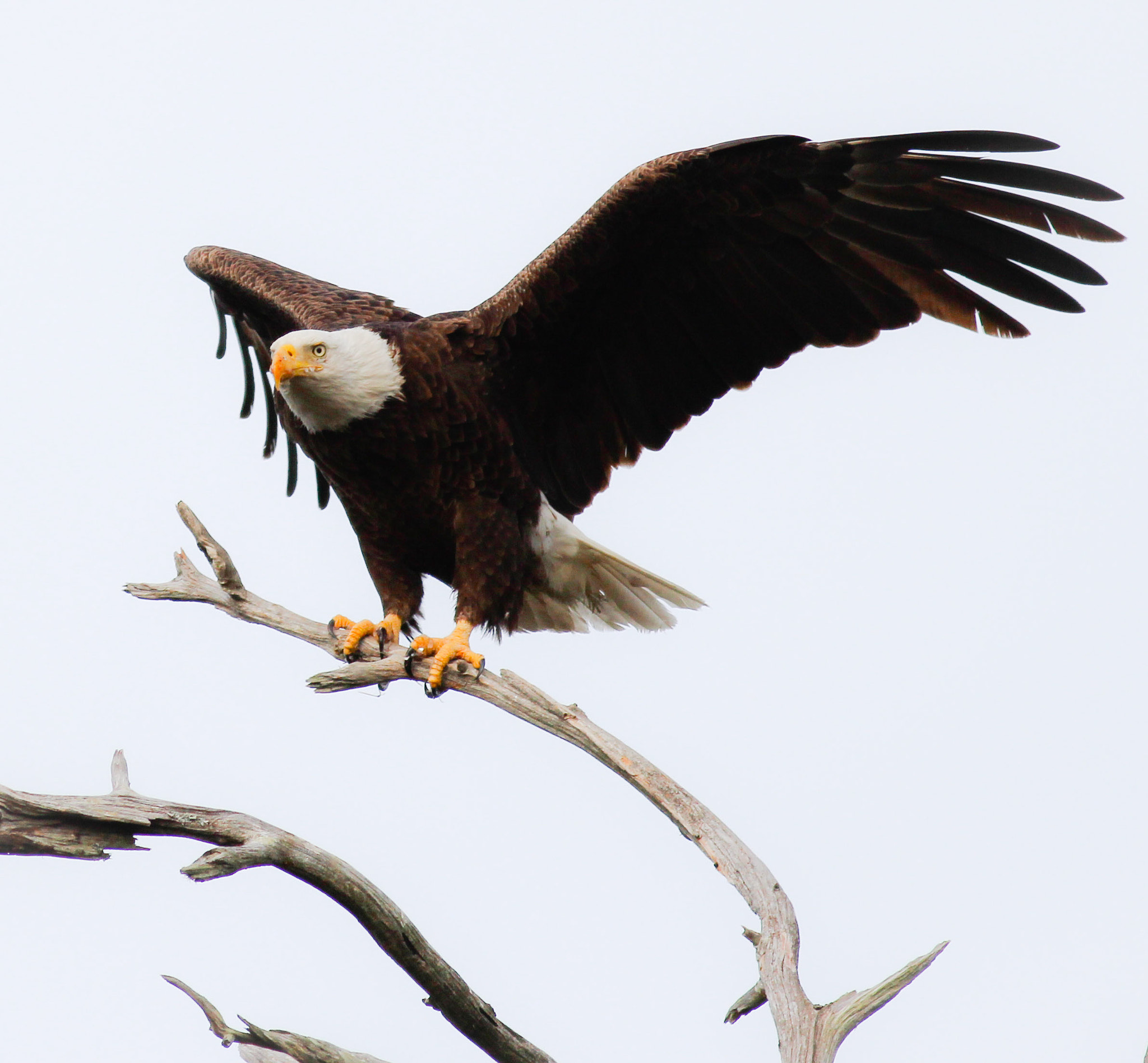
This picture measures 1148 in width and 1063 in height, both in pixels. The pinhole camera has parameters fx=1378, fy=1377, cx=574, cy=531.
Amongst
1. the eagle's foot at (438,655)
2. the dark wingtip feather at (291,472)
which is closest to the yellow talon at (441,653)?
the eagle's foot at (438,655)

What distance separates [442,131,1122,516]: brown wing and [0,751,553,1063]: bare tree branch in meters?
2.30

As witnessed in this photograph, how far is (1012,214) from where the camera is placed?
527 centimetres

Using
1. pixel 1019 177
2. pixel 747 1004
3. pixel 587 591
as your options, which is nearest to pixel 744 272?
pixel 1019 177

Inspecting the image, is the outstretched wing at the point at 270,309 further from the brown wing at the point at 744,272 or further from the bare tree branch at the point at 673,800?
the bare tree branch at the point at 673,800

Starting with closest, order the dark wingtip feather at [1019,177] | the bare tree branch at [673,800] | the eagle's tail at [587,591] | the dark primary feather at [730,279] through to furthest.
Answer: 1. the bare tree branch at [673,800]
2. the dark wingtip feather at [1019,177]
3. the dark primary feather at [730,279]
4. the eagle's tail at [587,591]

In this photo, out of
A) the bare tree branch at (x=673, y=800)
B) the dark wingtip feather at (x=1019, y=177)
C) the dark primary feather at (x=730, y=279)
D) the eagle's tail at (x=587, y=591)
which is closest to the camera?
the bare tree branch at (x=673, y=800)

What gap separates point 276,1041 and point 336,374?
2.51 m

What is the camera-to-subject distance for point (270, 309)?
21.6 feet

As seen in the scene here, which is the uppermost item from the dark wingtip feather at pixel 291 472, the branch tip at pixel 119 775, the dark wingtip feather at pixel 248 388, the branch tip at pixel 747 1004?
the dark wingtip feather at pixel 248 388

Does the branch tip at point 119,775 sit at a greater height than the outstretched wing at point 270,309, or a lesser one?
lesser

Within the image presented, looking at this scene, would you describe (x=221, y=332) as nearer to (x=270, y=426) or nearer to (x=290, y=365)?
(x=270, y=426)

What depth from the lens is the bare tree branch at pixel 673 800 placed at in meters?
4.01

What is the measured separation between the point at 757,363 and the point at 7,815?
3.40 metres

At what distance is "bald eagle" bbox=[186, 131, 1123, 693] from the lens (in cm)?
535
